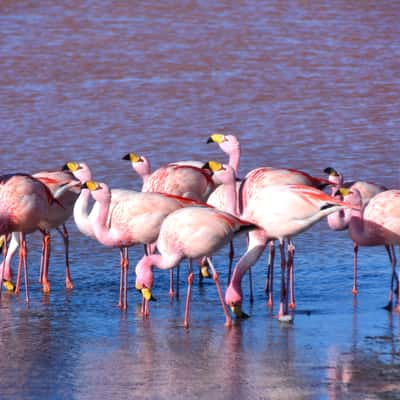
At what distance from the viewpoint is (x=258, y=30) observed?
19125mm

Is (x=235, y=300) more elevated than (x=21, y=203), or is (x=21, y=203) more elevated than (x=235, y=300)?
(x=21, y=203)

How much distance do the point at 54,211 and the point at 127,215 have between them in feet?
3.28

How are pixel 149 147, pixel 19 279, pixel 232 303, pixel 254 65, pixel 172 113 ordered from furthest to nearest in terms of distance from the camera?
pixel 254 65, pixel 172 113, pixel 149 147, pixel 19 279, pixel 232 303

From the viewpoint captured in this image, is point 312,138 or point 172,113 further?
point 172,113

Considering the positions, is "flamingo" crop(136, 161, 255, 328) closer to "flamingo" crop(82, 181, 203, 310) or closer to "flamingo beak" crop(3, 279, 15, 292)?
"flamingo" crop(82, 181, 203, 310)

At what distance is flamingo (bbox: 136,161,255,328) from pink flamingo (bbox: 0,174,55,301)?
125cm

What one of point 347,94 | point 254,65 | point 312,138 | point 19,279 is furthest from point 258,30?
point 19,279

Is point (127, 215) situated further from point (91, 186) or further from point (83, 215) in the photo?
point (83, 215)

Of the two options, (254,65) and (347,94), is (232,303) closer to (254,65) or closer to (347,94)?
(347,94)

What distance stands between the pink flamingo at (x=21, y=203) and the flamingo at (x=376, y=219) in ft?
7.15

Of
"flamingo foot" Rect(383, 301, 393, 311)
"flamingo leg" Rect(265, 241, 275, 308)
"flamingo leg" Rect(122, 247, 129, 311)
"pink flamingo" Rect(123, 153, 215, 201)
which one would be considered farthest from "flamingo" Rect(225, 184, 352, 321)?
"pink flamingo" Rect(123, 153, 215, 201)

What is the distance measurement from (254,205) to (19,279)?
1.95m

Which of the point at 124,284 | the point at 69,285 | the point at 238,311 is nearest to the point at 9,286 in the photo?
the point at 69,285

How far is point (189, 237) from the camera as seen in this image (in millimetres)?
7840
